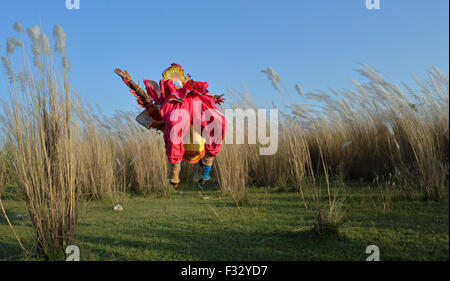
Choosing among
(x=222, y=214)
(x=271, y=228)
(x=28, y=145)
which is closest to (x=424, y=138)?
(x=271, y=228)

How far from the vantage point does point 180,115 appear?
6.68 ft

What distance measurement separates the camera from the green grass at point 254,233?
203 centimetres

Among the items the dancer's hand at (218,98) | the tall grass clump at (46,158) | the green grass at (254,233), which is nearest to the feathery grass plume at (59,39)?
the tall grass clump at (46,158)

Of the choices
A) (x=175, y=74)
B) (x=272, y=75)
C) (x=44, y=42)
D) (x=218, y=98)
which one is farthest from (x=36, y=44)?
(x=272, y=75)

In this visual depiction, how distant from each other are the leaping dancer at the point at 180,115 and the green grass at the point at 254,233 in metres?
0.51

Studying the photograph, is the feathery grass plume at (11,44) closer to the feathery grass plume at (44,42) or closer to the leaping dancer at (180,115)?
the feathery grass plume at (44,42)

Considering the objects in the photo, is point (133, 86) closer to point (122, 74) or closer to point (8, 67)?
point (122, 74)

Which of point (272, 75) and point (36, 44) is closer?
point (36, 44)

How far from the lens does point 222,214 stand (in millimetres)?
3090

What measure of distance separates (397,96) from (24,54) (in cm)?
318

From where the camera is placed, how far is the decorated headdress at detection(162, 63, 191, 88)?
2311 millimetres

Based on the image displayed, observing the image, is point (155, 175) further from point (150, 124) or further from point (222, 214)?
point (150, 124)

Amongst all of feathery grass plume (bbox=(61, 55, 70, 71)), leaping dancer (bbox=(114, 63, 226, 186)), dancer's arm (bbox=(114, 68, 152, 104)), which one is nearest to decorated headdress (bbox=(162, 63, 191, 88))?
leaping dancer (bbox=(114, 63, 226, 186))

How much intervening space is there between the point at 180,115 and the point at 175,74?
43cm
